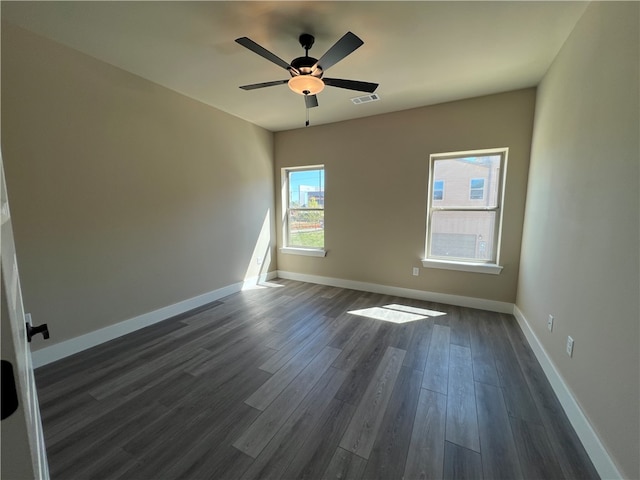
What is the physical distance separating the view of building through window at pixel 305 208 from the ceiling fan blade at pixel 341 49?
242cm

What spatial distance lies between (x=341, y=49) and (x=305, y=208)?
9.87ft

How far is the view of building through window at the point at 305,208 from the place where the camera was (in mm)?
4477

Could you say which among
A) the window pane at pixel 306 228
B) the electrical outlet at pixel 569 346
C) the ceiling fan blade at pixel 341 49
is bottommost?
the electrical outlet at pixel 569 346

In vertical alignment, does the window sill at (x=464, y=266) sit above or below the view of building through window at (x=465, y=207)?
below

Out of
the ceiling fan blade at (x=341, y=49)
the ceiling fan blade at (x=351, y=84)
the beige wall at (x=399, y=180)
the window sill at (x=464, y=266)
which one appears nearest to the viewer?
the ceiling fan blade at (x=341, y=49)

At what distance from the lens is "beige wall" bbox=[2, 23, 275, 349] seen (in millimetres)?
2043

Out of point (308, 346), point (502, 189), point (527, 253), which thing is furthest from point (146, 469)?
point (502, 189)

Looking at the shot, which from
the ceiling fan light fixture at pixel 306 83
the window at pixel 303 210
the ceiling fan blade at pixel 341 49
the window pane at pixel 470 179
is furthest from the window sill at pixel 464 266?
the ceiling fan blade at pixel 341 49

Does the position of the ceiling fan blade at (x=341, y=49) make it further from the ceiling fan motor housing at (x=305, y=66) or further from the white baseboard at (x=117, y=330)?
the white baseboard at (x=117, y=330)

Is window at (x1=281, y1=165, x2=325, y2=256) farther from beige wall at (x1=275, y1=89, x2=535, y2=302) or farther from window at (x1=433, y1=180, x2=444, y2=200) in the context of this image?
window at (x1=433, y1=180, x2=444, y2=200)

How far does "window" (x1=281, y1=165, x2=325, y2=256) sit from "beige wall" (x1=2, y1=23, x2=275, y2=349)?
1.26m

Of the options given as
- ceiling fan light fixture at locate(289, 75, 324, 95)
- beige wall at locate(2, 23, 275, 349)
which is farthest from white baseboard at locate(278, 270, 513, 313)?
ceiling fan light fixture at locate(289, 75, 324, 95)

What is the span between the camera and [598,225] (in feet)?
4.88

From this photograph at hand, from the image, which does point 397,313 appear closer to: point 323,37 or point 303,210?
point 303,210
